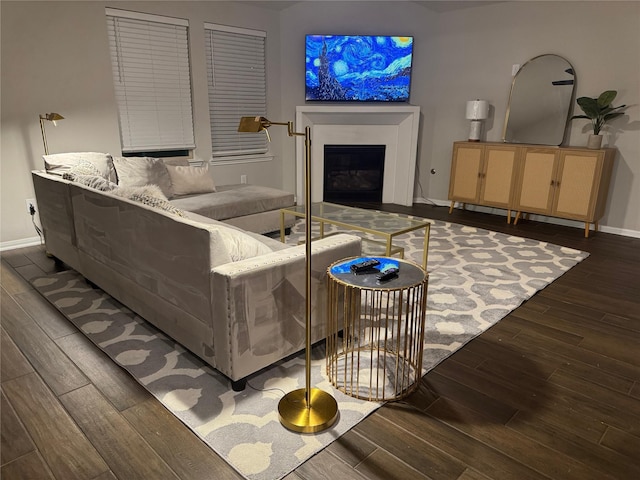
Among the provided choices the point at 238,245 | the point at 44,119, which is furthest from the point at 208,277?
the point at 44,119

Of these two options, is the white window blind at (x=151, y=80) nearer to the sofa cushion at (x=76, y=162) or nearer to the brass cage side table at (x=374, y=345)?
the sofa cushion at (x=76, y=162)

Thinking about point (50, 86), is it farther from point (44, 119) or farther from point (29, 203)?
point (29, 203)

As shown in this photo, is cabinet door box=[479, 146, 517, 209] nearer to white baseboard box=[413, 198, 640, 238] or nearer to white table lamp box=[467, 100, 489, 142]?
white table lamp box=[467, 100, 489, 142]

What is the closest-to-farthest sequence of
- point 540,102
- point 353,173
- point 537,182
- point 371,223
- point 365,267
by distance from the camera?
1. point 365,267
2. point 371,223
3. point 537,182
4. point 540,102
5. point 353,173

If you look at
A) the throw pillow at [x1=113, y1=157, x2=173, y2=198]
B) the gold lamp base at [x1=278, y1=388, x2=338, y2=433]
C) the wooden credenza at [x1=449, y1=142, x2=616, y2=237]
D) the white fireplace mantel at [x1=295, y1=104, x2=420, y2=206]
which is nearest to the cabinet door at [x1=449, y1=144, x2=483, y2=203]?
the wooden credenza at [x1=449, y1=142, x2=616, y2=237]

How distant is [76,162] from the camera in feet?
12.2

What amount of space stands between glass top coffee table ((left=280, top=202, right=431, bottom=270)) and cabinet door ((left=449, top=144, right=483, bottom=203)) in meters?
1.77

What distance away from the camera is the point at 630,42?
4.35 metres

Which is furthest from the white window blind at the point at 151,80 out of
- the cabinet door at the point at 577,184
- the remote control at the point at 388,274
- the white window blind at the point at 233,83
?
the cabinet door at the point at 577,184

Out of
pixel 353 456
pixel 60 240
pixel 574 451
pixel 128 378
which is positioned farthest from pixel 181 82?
pixel 574 451

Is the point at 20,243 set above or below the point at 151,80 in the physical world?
below

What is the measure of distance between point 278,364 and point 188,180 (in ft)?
8.81

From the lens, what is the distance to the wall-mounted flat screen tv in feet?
18.2

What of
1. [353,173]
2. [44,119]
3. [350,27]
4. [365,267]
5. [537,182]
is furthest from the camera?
[353,173]
